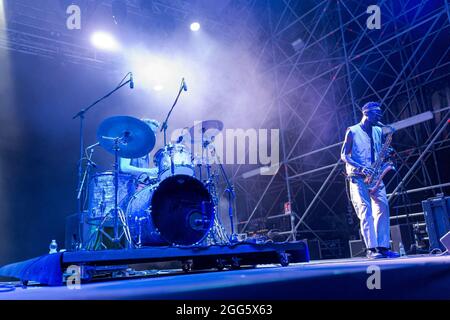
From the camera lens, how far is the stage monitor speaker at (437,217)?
171 inches

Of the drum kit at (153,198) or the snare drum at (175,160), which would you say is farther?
the snare drum at (175,160)

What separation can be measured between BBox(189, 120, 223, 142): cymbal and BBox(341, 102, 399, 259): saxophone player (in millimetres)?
1920

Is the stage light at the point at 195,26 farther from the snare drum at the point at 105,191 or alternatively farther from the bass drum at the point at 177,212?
the bass drum at the point at 177,212

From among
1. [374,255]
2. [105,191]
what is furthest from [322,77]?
[374,255]

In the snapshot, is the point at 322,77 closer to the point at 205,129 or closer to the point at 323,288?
the point at 205,129

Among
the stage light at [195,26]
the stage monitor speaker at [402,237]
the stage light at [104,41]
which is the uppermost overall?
the stage light at [195,26]

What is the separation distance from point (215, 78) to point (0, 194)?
617 cm

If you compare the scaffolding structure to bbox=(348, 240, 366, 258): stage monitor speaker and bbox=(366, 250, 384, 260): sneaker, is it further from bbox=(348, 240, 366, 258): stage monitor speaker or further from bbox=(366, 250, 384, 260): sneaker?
bbox=(366, 250, 384, 260): sneaker

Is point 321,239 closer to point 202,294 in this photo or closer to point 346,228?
point 346,228

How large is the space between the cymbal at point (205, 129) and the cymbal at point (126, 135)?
3.10ft

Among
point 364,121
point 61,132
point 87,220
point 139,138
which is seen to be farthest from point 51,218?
point 364,121

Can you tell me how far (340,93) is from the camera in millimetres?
9477

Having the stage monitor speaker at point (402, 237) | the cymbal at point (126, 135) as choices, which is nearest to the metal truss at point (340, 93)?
the stage monitor speaker at point (402, 237)

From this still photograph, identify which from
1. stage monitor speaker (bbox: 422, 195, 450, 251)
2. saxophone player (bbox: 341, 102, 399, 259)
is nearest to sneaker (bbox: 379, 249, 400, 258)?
saxophone player (bbox: 341, 102, 399, 259)
